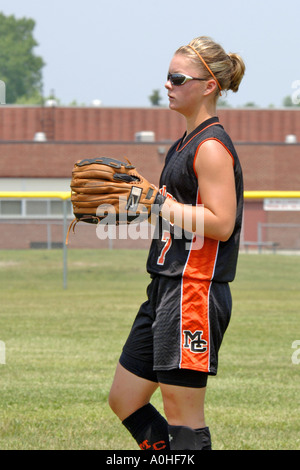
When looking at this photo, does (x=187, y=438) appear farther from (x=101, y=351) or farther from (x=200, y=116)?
(x=101, y=351)

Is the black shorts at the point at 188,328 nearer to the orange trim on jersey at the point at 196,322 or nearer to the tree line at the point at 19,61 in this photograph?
the orange trim on jersey at the point at 196,322

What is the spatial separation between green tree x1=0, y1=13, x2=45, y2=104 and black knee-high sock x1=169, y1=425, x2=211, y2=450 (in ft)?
349

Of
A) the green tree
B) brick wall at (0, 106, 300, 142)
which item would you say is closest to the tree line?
the green tree

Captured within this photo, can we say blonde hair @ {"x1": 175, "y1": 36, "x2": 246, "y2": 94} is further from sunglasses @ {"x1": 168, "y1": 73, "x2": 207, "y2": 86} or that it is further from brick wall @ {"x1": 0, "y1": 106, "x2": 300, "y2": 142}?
brick wall @ {"x1": 0, "y1": 106, "x2": 300, "y2": 142}

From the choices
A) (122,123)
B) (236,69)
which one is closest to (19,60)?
(122,123)

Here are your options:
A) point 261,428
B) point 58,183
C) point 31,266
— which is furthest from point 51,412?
point 58,183

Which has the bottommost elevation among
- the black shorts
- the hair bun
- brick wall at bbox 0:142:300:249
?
brick wall at bbox 0:142:300:249

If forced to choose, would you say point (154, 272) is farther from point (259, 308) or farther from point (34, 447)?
point (259, 308)

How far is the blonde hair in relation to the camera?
3.50 m

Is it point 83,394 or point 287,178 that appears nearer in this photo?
point 83,394

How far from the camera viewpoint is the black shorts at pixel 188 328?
11.1ft

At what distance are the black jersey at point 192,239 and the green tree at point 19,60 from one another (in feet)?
348

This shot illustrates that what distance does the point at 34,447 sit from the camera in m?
4.87

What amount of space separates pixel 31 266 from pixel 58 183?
69.0 ft
